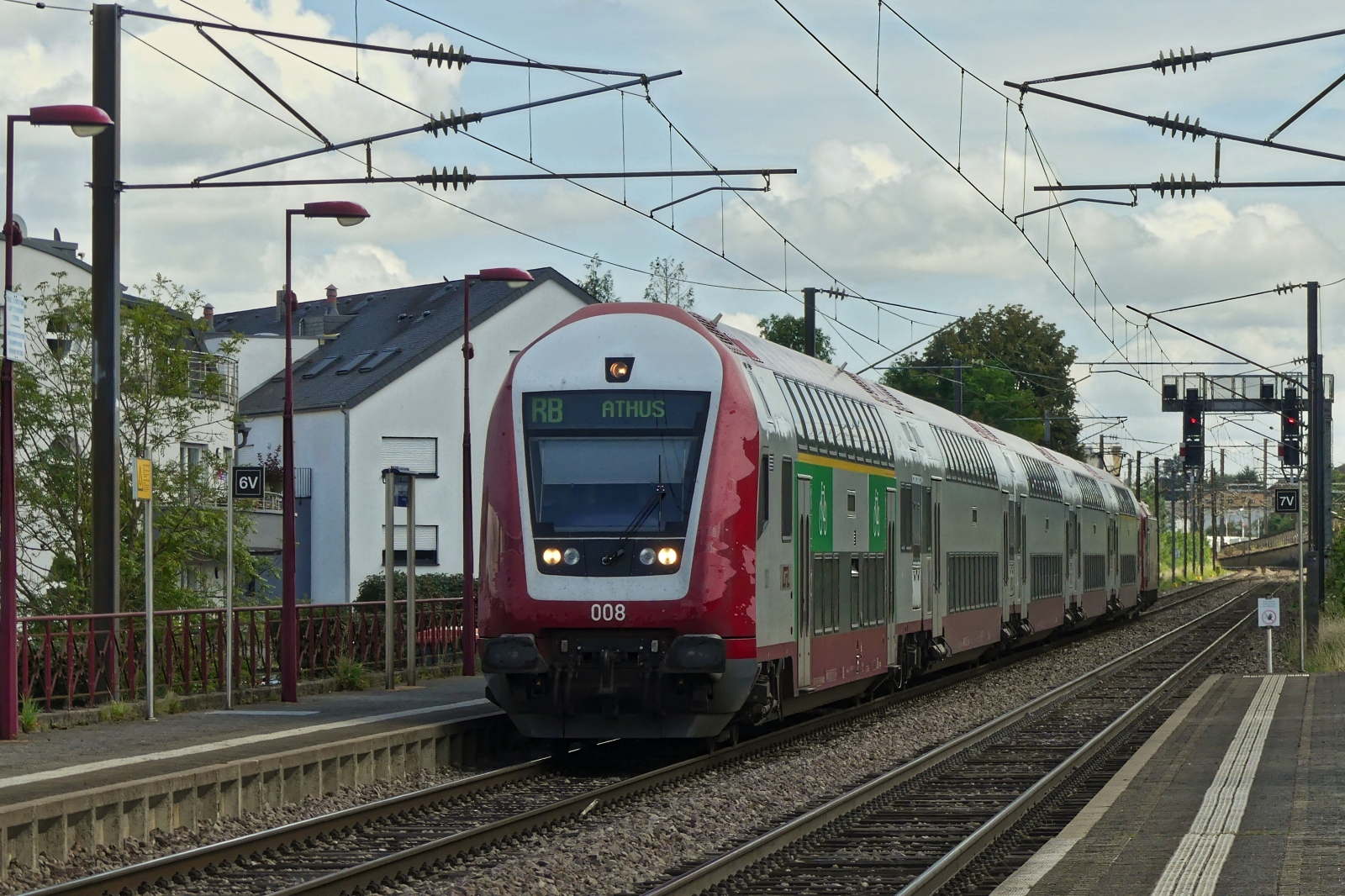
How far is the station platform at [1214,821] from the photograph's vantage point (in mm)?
9617

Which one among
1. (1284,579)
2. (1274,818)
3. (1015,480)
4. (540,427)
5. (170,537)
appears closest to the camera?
(1274,818)

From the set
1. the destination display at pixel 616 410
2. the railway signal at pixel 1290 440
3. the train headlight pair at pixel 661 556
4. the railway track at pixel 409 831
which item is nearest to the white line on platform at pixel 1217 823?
the railway track at pixel 409 831

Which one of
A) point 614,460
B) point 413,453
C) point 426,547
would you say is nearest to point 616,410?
point 614,460

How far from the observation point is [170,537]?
89.1 ft

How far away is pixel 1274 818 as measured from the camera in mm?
11883

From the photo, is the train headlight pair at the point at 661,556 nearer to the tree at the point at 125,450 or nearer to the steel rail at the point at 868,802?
Result: the steel rail at the point at 868,802

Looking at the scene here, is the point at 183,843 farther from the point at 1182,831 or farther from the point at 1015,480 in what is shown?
the point at 1015,480

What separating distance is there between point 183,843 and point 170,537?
1538 cm

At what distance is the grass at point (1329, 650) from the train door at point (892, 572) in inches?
390

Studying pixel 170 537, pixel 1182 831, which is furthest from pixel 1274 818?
pixel 170 537

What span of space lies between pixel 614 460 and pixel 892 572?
675 centimetres

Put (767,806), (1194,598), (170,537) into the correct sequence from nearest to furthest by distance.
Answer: (767,806) → (170,537) → (1194,598)

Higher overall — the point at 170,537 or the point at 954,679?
the point at 170,537

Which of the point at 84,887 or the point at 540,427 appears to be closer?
the point at 84,887
